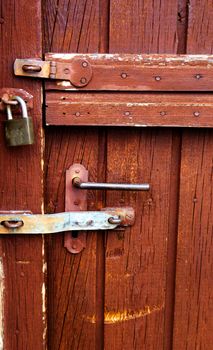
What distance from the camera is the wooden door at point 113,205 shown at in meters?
0.95

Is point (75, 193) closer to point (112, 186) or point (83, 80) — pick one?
point (112, 186)

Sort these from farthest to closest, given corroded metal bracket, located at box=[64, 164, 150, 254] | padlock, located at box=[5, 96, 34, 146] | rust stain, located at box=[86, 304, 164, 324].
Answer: rust stain, located at box=[86, 304, 164, 324] → corroded metal bracket, located at box=[64, 164, 150, 254] → padlock, located at box=[5, 96, 34, 146]

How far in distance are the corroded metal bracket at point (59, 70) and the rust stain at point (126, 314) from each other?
59cm

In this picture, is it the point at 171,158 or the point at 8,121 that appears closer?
the point at 8,121

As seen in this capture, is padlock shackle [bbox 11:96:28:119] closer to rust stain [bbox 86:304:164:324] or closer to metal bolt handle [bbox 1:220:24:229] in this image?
metal bolt handle [bbox 1:220:24:229]

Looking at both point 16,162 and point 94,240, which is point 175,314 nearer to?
point 94,240

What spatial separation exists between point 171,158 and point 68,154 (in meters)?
0.26

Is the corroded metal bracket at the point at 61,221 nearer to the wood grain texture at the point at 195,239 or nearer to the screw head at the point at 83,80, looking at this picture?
the wood grain texture at the point at 195,239

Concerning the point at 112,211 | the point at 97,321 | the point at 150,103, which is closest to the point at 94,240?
the point at 112,211

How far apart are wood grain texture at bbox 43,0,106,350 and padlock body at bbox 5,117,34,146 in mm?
119

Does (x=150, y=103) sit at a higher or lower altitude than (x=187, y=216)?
higher

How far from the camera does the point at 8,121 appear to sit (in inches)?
34.8

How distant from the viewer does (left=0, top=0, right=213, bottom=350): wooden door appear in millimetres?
952

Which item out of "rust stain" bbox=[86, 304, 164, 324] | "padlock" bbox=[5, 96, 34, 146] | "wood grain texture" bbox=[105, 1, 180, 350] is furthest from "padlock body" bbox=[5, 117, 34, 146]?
"rust stain" bbox=[86, 304, 164, 324]
